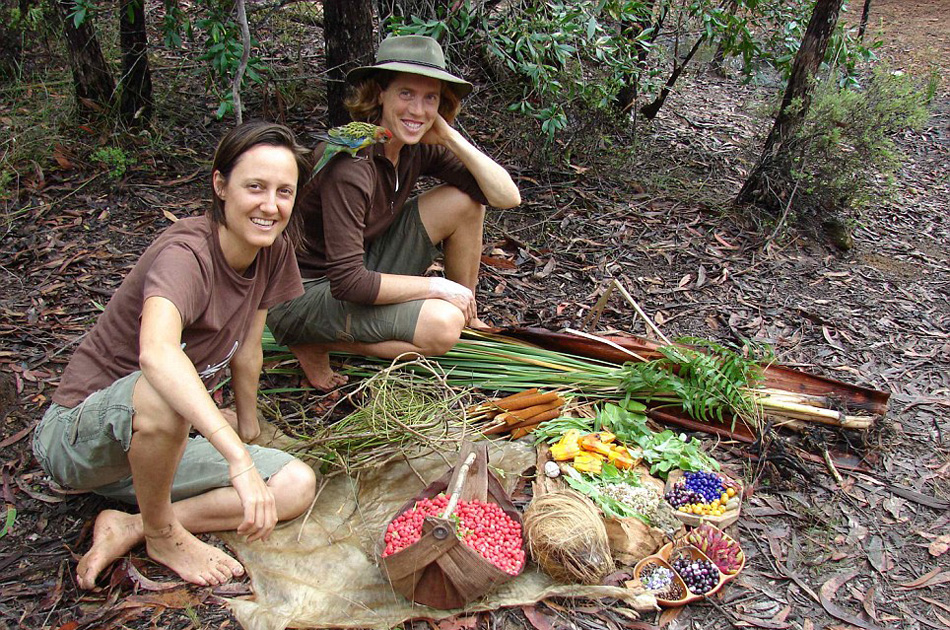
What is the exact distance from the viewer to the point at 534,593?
229cm

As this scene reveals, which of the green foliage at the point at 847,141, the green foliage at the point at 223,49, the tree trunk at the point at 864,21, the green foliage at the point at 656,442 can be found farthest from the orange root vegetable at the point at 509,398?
the tree trunk at the point at 864,21

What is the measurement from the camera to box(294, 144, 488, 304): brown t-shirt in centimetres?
292

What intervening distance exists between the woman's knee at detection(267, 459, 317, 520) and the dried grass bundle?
0.78m

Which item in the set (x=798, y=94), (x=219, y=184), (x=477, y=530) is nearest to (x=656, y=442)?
(x=477, y=530)

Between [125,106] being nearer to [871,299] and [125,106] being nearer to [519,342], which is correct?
[519,342]

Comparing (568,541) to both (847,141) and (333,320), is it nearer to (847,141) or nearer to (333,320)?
(333,320)

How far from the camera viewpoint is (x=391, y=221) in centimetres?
338

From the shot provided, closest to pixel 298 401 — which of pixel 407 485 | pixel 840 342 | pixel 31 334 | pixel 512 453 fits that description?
pixel 407 485

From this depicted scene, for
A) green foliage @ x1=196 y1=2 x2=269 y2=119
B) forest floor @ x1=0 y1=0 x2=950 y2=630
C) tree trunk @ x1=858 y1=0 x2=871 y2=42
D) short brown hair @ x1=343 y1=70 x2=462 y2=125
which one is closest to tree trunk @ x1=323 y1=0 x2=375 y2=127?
green foliage @ x1=196 y1=2 x2=269 y2=119

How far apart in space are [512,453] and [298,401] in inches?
39.0

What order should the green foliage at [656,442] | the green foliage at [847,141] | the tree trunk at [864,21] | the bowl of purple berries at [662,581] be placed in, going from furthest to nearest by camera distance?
the tree trunk at [864,21] < the green foliage at [847,141] < the green foliage at [656,442] < the bowl of purple berries at [662,581]

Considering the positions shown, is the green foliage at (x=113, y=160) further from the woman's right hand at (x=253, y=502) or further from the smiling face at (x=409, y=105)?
the woman's right hand at (x=253, y=502)

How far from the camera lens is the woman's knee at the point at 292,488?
8.05 feet

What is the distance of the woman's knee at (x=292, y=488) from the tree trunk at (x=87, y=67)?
3357 mm
